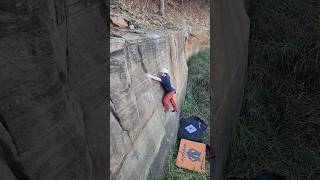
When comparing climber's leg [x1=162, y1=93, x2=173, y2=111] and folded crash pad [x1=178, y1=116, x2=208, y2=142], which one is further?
folded crash pad [x1=178, y1=116, x2=208, y2=142]

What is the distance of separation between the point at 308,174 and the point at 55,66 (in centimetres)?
163

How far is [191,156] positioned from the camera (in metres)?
8.60

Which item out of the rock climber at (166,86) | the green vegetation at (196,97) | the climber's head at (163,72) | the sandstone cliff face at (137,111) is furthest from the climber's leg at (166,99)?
the green vegetation at (196,97)

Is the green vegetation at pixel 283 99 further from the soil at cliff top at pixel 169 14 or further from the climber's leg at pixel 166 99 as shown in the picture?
the soil at cliff top at pixel 169 14

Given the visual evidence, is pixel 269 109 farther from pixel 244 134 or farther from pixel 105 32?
pixel 105 32

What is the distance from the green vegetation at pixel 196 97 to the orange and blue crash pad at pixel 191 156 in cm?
11

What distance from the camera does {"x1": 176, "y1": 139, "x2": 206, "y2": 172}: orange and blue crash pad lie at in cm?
831

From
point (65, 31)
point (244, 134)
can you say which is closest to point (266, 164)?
point (244, 134)

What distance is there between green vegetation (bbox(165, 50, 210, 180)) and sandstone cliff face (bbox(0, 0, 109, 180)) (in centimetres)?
615

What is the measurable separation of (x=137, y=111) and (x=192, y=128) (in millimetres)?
3961

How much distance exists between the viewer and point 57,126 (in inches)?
68.3

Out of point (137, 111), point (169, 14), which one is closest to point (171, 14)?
point (169, 14)

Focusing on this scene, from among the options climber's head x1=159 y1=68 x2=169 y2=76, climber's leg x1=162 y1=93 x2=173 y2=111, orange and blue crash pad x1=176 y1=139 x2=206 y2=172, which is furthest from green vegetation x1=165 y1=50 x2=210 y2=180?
climber's head x1=159 y1=68 x2=169 y2=76

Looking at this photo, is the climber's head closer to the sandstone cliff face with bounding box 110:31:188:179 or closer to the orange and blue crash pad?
the sandstone cliff face with bounding box 110:31:188:179
